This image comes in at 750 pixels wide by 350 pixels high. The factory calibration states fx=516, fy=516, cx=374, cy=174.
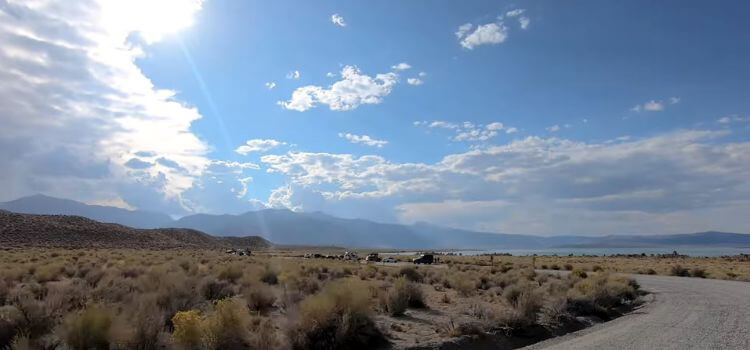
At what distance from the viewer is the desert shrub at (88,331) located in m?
11.0

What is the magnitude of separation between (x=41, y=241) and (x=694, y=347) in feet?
299

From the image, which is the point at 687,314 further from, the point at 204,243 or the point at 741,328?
the point at 204,243

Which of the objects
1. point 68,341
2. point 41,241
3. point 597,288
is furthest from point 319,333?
point 41,241

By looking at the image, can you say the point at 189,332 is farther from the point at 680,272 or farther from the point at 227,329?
the point at 680,272

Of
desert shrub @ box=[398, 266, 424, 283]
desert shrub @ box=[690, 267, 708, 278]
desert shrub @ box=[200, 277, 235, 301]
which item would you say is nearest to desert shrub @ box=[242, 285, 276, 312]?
desert shrub @ box=[200, 277, 235, 301]

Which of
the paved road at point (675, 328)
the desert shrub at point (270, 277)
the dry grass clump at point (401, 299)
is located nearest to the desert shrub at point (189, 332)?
the dry grass clump at point (401, 299)

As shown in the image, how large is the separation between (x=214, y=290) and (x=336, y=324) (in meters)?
9.45

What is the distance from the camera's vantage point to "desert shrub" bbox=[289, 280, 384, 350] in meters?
12.1

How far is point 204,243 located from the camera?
124 m

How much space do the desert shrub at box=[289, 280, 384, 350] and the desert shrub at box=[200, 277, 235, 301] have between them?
7800mm

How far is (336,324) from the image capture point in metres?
12.6

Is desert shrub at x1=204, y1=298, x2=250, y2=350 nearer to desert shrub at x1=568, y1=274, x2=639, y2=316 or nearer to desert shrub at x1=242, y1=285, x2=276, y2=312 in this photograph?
desert shrub at x1=242, y1=285, x2=276, y2=312

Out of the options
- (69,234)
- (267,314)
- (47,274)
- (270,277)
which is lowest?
(267,314)

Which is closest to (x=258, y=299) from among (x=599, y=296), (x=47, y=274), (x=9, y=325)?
(x=9, y=325)
